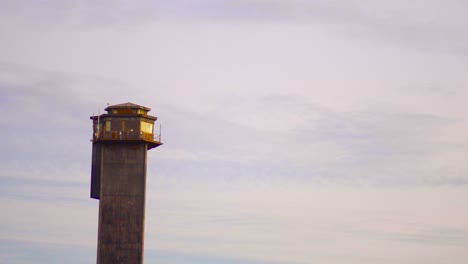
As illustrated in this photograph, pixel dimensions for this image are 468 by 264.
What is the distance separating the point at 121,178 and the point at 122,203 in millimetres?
3076

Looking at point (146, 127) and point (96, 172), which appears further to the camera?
point (146, 127)

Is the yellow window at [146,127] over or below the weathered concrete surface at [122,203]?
over

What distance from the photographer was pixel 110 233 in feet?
513

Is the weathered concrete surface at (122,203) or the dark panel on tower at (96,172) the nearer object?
the weathered concrete surface at (122,203)

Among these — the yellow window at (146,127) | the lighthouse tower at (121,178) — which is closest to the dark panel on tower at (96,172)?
the lighthouse tower at (121,178)

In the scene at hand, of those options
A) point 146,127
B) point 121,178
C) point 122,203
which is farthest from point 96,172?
point 146,127

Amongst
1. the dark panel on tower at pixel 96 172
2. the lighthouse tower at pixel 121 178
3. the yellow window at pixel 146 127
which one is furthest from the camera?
the yellow window at pixel 146 127

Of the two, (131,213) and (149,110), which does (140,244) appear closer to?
(131,213)

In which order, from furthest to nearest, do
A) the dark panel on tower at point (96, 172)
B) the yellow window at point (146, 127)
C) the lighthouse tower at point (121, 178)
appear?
the yellow window at point (146, 127), the dark panel on tower at point (96, 172), the lighthouse tower at point (121, 178)

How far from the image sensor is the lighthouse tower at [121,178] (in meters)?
156

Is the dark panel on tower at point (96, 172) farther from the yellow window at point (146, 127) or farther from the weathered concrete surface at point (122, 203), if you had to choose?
the yellow window at point (146, 127)

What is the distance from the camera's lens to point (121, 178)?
158000 millimetres

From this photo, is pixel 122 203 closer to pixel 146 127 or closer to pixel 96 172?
pixel 96 172

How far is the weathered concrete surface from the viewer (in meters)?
156
